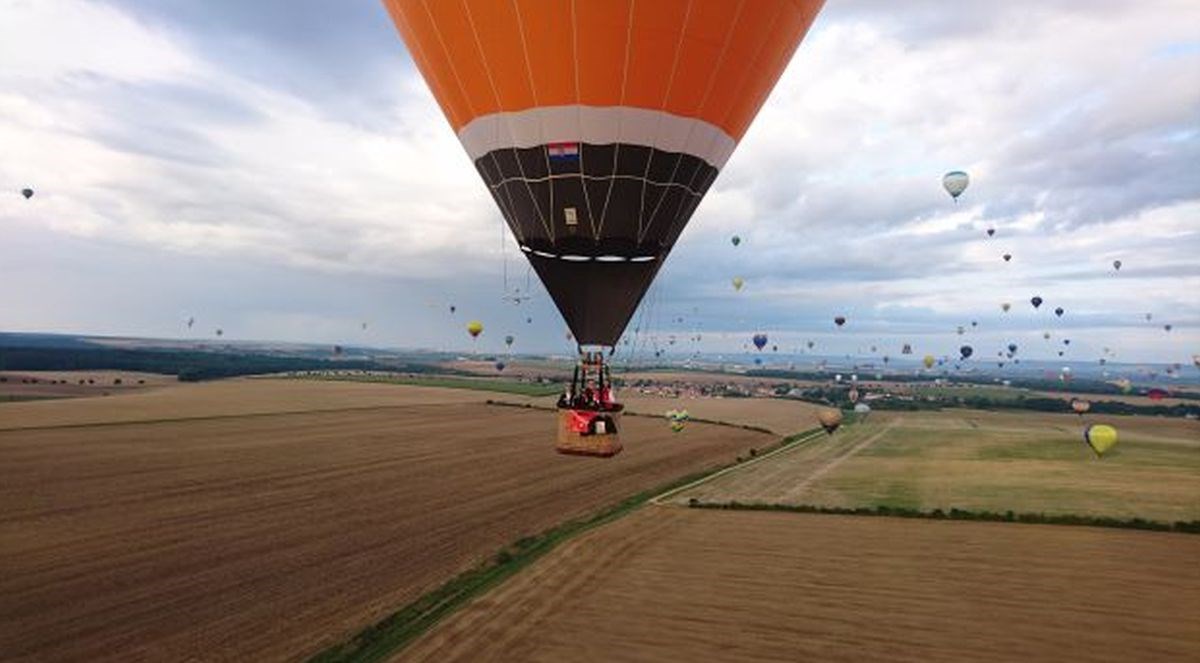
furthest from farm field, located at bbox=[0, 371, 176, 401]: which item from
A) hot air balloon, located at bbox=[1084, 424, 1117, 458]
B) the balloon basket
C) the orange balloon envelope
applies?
hot air balloon, located at bbox=[1084, 424, 1117, 458]

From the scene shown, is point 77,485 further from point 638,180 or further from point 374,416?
point 374,416

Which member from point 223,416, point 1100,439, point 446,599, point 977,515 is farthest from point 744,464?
point 223,416

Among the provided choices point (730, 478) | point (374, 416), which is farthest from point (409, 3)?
point (374, 416)

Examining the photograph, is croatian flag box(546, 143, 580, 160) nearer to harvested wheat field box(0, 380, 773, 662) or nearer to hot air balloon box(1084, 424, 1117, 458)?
harvested wheat field box(0, 380, 773, 662)

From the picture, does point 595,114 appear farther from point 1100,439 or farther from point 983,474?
point 1100,439

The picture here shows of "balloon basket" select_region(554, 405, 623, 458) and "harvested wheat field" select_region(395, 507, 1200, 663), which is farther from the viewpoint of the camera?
"balloon basket" select_region(554, 405, 623, 458)

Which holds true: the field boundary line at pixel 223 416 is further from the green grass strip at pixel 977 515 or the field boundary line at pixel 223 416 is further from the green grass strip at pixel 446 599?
the green grass strip at pixel 977 515

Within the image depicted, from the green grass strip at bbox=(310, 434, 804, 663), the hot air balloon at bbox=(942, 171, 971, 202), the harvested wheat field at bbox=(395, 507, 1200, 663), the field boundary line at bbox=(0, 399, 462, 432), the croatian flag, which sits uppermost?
the hot air balloon at bbox=(942, 171, 971, 202)
